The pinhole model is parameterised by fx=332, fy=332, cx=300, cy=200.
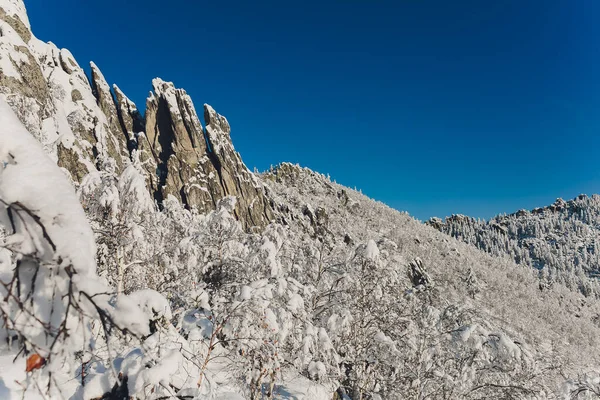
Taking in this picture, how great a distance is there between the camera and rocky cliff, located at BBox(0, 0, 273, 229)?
42.1 m

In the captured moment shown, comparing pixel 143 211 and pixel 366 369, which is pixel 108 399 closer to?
pixel 143 211

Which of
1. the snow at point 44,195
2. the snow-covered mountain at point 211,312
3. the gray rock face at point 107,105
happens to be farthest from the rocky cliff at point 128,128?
the snow at point 44,195

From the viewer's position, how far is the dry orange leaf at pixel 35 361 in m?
1.13

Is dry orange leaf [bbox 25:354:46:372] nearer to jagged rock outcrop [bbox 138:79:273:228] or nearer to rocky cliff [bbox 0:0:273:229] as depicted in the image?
rocky cliff [bbox 0:0:273:229]

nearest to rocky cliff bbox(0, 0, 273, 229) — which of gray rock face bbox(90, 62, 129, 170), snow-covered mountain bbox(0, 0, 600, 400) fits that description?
gray rock face bbox(90, 62, 129, 170)

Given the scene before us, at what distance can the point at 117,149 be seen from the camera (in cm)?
6000

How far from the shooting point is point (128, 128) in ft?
235

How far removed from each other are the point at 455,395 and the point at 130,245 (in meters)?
9.33

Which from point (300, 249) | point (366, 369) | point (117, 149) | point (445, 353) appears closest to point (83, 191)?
point (300, 249)

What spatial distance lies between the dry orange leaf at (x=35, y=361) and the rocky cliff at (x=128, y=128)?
4202 centimetres

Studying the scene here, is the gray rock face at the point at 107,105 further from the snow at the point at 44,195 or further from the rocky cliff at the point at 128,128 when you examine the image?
the snow at the point at 44,195

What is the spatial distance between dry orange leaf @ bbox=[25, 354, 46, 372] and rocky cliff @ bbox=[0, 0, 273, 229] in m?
42.0

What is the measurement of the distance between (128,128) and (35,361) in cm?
8085

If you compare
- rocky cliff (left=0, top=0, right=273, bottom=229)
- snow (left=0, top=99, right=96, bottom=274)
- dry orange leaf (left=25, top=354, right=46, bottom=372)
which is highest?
rocky cliff (left=0, top=0, right=273, bottom=229)
